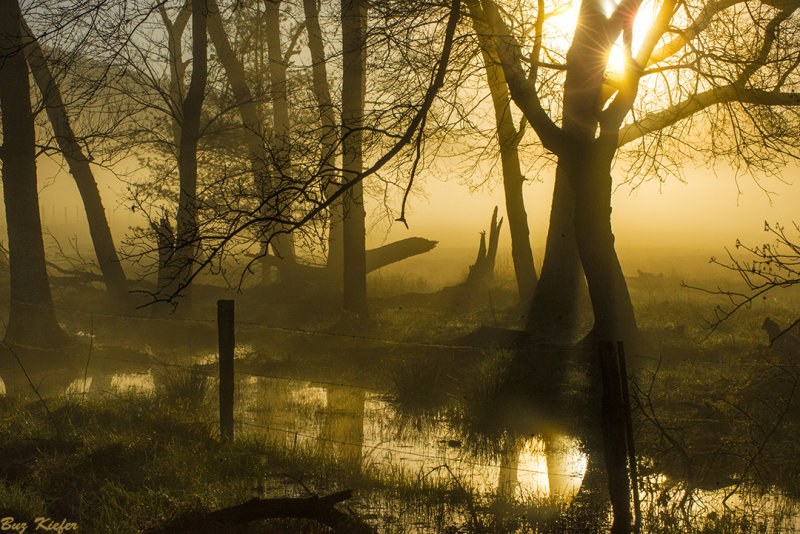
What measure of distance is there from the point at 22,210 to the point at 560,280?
31.0ft

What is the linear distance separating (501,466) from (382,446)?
4.40 ft

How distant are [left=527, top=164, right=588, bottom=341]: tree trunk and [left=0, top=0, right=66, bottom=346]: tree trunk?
27.9 feet

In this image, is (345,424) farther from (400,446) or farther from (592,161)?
(592,161)

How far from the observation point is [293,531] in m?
4.18

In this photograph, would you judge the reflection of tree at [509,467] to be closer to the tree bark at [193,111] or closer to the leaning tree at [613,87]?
the leaning tree at [613,87]

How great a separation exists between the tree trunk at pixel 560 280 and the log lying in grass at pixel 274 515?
27.0 ft

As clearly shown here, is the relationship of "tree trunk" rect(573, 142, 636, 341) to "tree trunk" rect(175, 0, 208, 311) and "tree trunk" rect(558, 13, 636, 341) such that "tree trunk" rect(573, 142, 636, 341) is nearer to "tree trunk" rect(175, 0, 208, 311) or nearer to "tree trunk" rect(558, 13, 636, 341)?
"tree trunk" rect(558, 13, 636, 341)

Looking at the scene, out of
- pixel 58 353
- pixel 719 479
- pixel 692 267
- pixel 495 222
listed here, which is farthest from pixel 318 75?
pixel 692 267

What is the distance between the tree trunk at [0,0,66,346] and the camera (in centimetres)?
1091

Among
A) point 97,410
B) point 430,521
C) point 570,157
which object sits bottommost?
point 430,521

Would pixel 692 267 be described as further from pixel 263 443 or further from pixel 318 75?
pixel 263 443

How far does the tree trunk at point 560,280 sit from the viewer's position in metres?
A: 12.0

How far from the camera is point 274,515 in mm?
3965

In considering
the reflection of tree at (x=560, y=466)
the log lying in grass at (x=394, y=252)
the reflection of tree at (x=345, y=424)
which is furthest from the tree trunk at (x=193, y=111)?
the reflection of tree at (x=560, y=466)
